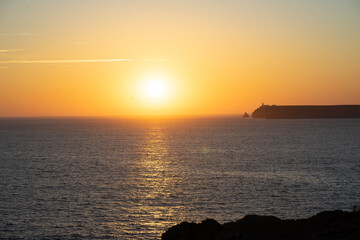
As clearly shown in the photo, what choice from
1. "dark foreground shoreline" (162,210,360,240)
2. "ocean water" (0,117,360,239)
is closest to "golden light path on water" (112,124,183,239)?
"ocean water" (0,117,360,239)

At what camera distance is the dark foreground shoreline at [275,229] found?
75.7 feet

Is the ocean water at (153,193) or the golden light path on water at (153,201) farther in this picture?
the ocean water at (153,193)

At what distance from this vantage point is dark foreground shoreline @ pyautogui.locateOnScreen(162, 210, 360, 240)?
75.7 feet

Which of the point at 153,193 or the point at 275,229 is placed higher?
the point at 275,229

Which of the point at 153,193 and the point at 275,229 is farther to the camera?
the point at 153,193

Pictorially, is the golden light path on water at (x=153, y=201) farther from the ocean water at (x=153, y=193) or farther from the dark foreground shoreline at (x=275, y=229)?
the dark foreground shoreline at (x=275, y=229)

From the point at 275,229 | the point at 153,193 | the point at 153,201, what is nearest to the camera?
the point at 275,229

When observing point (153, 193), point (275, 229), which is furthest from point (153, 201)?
point (275, 229)

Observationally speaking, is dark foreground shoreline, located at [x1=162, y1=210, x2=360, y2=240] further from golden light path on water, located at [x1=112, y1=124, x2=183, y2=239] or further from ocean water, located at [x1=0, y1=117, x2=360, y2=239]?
golden light path on water, located at [x1=112, y1=124, x2=183, y2=239]

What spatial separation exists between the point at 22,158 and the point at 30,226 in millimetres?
68113

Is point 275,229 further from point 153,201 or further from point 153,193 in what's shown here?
point 153,193

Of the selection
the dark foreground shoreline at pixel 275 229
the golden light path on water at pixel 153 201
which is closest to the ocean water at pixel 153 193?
the golden light path on water at pixel 153 201

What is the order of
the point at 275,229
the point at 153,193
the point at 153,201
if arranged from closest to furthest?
the point at 275,229 < the point at 153,201 < the point at 153,193

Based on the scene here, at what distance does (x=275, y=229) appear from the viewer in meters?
23.8
